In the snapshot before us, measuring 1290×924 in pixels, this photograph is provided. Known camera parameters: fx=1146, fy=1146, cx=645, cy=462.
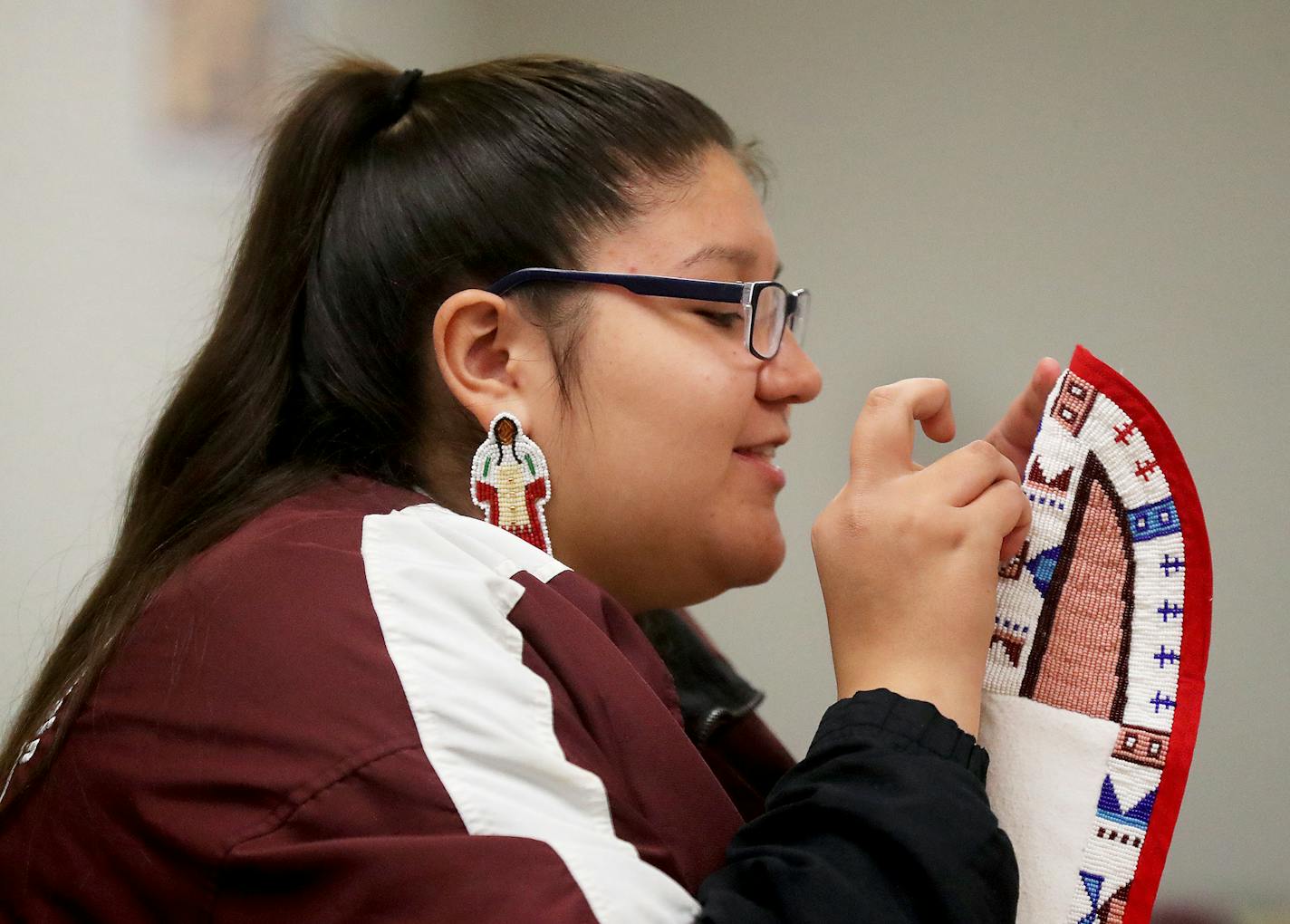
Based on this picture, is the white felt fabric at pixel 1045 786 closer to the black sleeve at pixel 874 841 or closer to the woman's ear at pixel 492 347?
the black sleeve at pixel 874 841

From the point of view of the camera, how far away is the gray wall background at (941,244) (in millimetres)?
1468

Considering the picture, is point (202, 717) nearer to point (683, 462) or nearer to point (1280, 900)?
point (683, 462)

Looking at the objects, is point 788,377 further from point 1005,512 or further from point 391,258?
point 391,258

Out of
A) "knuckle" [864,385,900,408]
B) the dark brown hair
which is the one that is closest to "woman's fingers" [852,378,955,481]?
"knuckle" [864,385,900,408]

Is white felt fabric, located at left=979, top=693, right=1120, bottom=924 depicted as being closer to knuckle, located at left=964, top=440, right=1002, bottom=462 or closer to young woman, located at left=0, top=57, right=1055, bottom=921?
young woman, located at left=0, top=57, right=1055, bottom=921

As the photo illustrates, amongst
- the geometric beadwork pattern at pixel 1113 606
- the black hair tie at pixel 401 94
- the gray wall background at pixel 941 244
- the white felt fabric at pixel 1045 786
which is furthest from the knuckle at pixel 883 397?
the gray wall background at pixel 941 244

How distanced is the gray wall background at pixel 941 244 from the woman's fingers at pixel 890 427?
0.81 metres

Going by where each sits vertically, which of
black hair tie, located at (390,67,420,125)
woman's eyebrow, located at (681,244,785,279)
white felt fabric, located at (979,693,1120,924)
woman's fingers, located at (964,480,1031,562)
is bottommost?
white felt fabric, located at (979,693,1120,924)

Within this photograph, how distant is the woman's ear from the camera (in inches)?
36.4

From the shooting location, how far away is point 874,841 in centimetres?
64

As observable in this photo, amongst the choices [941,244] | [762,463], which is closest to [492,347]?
[762,463]

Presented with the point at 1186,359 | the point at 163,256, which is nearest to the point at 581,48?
the point at 163,256

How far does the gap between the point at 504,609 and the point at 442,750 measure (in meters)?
0.11

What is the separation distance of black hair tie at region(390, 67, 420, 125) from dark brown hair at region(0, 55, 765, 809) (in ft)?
0.03
